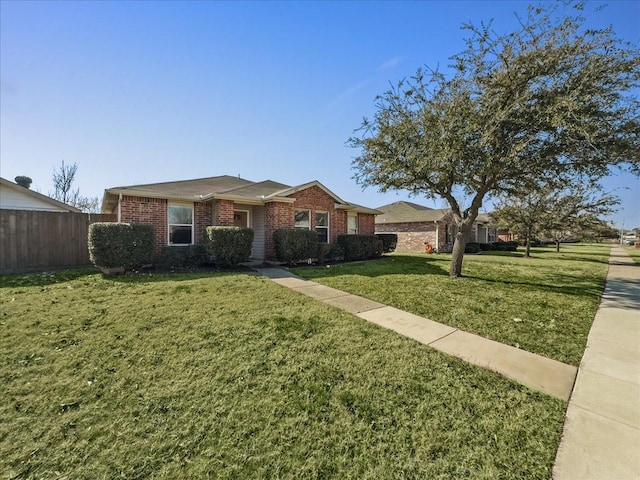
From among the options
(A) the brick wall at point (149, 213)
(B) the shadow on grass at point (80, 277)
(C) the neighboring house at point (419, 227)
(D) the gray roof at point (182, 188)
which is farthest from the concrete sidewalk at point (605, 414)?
(C) the neighboring house at point (419, 227)

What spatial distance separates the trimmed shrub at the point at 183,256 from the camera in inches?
401

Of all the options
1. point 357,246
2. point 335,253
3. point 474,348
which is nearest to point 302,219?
point 335,253

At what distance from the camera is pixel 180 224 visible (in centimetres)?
1127

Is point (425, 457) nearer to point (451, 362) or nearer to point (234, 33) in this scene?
point (451, 362)

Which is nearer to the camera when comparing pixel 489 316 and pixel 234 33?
pixel 489 316

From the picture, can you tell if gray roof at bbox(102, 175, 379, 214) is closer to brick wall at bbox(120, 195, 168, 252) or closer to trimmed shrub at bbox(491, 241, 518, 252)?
brick wall at bbox(120, 195, 168, 252)

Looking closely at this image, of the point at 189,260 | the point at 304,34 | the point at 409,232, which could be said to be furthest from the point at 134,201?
the point at 409,232

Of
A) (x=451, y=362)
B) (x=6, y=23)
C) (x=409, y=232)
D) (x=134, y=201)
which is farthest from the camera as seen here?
(x=409, y=232)

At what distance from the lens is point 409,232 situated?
23.6 metres

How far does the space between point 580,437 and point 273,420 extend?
268cm

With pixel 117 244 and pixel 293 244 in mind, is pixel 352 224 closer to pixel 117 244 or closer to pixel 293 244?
pixel 293 244

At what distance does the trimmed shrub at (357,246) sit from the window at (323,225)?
717 mm

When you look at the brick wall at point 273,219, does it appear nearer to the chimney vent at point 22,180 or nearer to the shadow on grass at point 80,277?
the shadow on grass at point 80,277

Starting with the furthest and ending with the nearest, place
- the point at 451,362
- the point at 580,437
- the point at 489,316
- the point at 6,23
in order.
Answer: the point at 6,23
the point at 489,316
the point at 451,362
the point at 580,437
